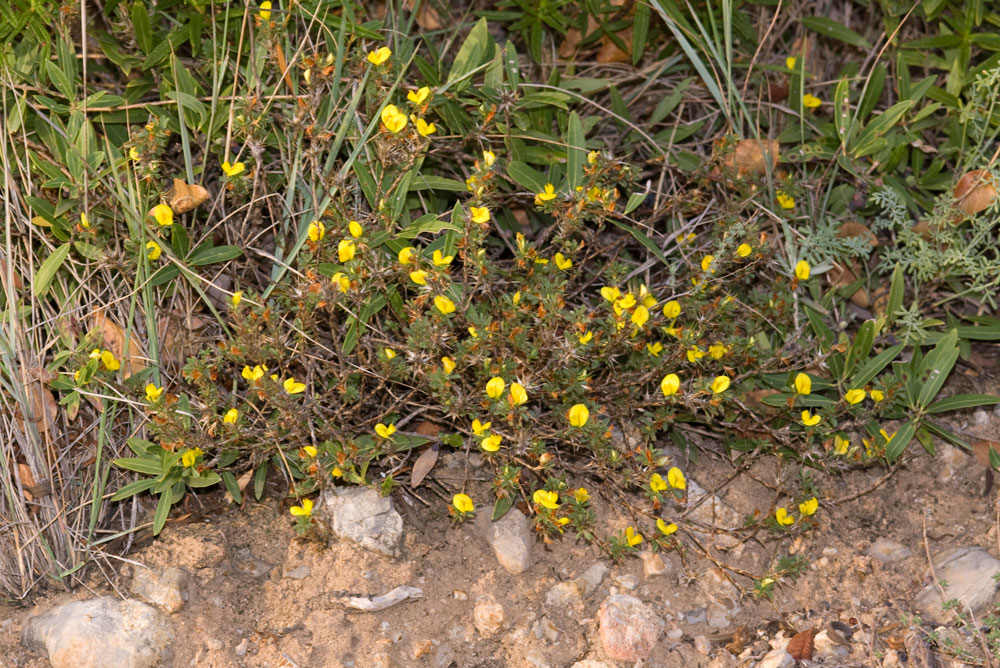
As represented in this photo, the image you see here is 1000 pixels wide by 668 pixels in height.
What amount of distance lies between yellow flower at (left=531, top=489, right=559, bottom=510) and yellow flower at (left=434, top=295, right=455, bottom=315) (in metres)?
0.48

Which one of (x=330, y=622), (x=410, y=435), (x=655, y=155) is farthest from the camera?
(x=655, y=155)

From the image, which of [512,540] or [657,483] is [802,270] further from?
[512,540]

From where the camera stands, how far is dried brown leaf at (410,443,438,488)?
2551 mm

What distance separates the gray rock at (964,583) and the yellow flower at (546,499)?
0.96 meters

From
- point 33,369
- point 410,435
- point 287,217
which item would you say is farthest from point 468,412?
point 33,369

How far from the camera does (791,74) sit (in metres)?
3.31

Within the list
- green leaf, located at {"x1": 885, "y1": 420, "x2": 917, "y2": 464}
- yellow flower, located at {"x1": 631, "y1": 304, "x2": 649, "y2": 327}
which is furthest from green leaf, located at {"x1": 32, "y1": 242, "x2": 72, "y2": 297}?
green leaf, located at {"x1": 885, "y1": 420, "x2": 917, "y2": 464}

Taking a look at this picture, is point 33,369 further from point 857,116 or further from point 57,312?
point 857,116

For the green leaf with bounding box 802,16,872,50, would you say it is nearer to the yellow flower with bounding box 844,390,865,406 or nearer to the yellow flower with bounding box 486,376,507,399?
the yellow flower with bounding box 844,390,865,406

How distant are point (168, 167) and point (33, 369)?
0.75 m

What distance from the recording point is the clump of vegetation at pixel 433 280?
238 cm

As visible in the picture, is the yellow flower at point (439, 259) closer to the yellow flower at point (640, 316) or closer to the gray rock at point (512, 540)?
the yellow flower at point (640, 316)

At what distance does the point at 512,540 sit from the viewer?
249cm

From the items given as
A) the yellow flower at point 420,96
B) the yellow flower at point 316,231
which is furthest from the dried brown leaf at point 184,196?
the yellow flower at point 420,96
